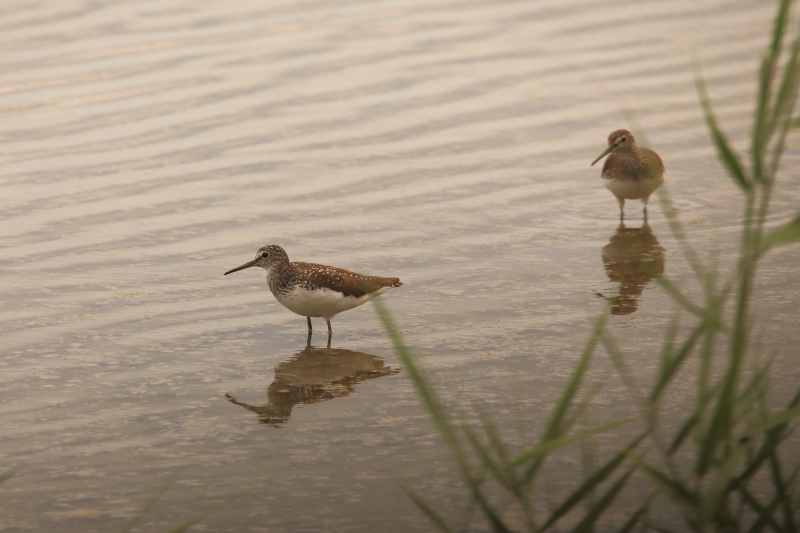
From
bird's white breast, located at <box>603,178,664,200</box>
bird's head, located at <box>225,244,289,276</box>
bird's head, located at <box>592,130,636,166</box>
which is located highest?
bird's head, located at <box>592,130,636,166</box>

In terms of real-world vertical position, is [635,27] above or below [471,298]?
above

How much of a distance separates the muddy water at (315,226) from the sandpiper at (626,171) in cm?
34

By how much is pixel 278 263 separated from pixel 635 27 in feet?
36.8

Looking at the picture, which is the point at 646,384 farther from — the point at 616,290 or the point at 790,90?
the point at 790,90

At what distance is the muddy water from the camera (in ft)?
24.1

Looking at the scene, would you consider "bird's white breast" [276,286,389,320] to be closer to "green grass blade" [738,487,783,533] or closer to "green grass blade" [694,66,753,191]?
"green grass blade" [738,487,783,533]

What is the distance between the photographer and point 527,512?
4.99 metres

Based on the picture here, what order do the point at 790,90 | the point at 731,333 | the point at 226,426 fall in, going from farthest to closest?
the point at 226,426 → the point at 731,333 → the point at 790,90

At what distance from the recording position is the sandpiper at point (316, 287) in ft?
30.7

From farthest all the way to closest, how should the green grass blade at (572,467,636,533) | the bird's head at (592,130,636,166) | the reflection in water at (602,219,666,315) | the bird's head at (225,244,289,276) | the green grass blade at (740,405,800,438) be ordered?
the bird's head at (592,130,636,166)
the reflection in water at (602,219,666,315)
the bird's head at (225,244,289,276)
the green grass blade at (572,467,636,533)
the green grass blade at (740,405,800,438)

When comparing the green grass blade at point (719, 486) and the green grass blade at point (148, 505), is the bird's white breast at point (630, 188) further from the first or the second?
the green grass blade at point (719, 486)

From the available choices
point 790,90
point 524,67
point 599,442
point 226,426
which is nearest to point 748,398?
point 790,90

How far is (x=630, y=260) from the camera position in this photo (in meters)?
11.1

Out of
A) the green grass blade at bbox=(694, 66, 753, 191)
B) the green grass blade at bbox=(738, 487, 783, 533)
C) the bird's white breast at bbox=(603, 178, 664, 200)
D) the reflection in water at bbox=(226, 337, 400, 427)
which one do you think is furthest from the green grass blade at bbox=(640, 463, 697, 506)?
the bird's white breast at bbox=(603, 178, 664, 200)
